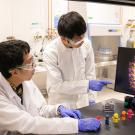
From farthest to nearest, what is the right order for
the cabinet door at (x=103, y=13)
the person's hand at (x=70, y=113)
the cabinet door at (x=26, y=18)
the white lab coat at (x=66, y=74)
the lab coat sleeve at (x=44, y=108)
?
the cabinet door at (x=103, y=13)
the cabinet door at (x=26, y=18)
the white lab coat at (x=66, y=74)
the lab coat sleeve at (x=44, y=108)
the person's hand at (x=70, y=113)

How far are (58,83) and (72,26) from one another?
18.6 inches

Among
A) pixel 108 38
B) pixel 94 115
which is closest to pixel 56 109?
pixel 94 115

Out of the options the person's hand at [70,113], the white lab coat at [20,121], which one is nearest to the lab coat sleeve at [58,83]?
the person's hand at [70,113]

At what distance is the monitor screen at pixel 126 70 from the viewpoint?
1.59 meters

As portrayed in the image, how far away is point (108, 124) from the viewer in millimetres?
1376

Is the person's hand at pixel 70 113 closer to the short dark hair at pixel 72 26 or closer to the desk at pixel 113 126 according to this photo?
the desk at pixel 113 126

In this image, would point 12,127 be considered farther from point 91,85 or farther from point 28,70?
point 91,85

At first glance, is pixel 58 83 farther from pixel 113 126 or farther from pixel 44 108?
pixel 113 126

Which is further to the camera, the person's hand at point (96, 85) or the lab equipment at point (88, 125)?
the person's hand at point (96, 85)

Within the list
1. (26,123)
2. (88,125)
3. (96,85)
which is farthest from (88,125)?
(96,85)

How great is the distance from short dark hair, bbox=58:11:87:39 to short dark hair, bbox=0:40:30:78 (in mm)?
426

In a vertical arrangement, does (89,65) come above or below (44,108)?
above

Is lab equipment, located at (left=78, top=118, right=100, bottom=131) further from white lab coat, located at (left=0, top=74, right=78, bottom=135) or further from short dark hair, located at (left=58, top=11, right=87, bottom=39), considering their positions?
short dark hair, located at (left=58, top=11, right=87, bottom=39)

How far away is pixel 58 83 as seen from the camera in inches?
72.0
